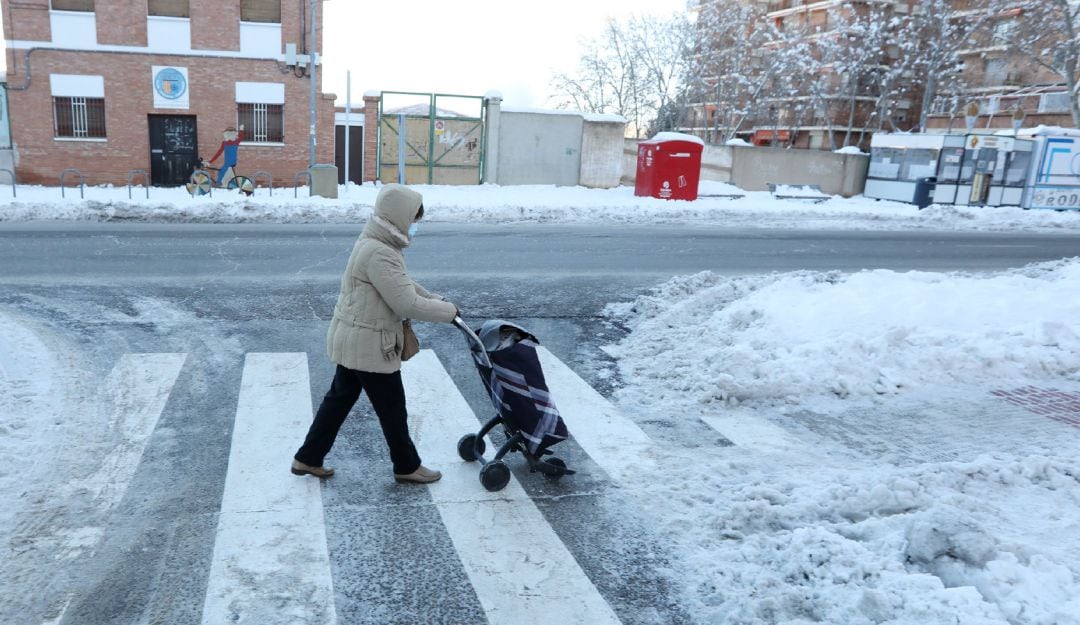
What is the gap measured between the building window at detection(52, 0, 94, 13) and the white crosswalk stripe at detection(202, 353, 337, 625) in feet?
76.3

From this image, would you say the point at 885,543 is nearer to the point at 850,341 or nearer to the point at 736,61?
the point at 850,341

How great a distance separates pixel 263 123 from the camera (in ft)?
83.8

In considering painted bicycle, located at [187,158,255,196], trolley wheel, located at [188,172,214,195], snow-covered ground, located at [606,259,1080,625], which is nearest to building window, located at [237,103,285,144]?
painted bicycle, located at [187,158,255,196]

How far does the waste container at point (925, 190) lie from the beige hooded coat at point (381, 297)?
26933 millimetres

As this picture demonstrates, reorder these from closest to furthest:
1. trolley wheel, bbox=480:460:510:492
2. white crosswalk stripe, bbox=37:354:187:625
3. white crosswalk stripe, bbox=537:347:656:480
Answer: white crosswalk stripe, bbox=37:354:187:625 → trolley wheel, bbox=480:460:510:492 → white crosswalk stripe, bbox=537:347:656:480

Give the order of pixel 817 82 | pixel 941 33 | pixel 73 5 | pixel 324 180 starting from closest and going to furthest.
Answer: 1. pixel 324 180
2. pixel 73 5
3. pixel 941 33
4. pixel 817 82

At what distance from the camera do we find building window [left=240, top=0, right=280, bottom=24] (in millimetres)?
24688

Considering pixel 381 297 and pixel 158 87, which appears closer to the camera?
pixel 381 297

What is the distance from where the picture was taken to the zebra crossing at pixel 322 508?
3.35m

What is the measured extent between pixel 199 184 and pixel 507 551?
68.8 ft

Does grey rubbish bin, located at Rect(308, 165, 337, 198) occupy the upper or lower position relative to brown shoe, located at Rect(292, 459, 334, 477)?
upper

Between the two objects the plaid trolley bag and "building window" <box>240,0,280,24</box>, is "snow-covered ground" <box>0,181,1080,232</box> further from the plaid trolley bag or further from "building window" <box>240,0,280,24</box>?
the plaid trolley bag

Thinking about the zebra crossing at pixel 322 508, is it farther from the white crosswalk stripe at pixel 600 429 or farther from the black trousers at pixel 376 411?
the black trousers at pixel 376 411

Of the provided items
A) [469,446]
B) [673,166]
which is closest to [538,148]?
[673,166]
